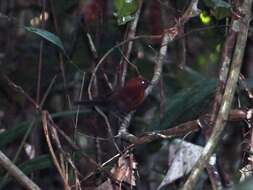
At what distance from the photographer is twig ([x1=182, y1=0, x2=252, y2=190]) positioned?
1.72 m

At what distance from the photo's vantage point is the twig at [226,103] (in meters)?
1.72

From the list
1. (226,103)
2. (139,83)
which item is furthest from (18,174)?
(139,83)

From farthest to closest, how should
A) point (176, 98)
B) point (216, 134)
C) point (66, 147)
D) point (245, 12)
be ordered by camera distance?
point (66, 147), point (176, 98), point (245, 12), point (216, 134)

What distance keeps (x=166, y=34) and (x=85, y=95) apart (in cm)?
111

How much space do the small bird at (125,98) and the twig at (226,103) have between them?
843 mm

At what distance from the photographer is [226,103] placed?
1.85 meters

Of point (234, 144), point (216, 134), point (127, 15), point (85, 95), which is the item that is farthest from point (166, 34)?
point (234, 144)

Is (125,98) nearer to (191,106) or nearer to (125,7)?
(191,106)

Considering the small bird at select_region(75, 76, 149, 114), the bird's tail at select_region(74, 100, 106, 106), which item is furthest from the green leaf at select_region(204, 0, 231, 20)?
the bird's tail at select_region(74, 100, 106, 106)

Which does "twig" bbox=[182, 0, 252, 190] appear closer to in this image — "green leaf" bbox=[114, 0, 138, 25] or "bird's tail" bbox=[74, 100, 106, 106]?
"green leaf" bbox=[114, 0, 138, 25]

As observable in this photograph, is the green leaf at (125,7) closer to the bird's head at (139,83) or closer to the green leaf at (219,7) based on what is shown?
the green leaf at (219,7)

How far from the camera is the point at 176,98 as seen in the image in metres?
2.68

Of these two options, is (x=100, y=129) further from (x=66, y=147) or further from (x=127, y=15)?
(x=127, y=15)

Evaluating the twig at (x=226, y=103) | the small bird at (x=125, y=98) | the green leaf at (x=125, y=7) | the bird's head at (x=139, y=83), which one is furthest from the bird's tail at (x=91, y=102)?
the twig at (x=226, y=103)
